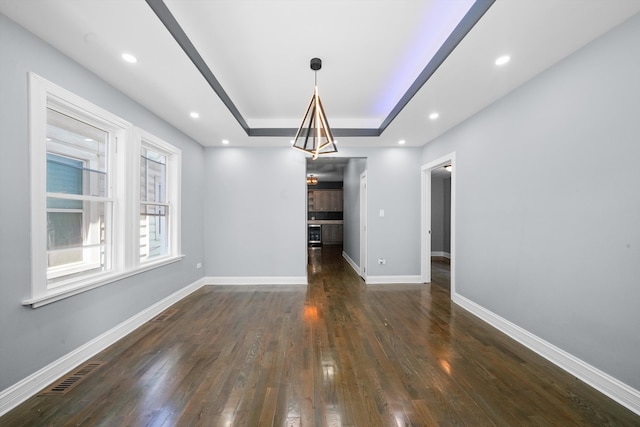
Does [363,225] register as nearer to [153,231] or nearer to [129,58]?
[153,231]

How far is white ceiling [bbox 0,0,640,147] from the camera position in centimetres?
155

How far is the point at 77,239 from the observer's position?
84.6 inches

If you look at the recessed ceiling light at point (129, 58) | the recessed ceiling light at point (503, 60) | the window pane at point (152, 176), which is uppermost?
the recessed ceiling light at point (503, 60)

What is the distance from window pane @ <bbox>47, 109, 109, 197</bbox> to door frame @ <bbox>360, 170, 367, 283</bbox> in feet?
12.3

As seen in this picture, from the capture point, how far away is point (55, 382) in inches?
68.9

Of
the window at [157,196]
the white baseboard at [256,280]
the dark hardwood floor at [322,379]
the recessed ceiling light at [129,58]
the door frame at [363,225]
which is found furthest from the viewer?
the door frame at [363,225]

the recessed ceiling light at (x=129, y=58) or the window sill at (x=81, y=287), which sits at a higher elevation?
the recessed ceiling light at (x=129, y=58)

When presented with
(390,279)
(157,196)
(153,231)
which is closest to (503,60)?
(390,279)

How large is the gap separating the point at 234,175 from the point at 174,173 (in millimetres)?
1011

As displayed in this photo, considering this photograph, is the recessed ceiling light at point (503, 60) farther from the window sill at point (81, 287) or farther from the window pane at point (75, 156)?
the window sill at point (81, 287)

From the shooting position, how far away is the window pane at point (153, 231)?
9.90 feet

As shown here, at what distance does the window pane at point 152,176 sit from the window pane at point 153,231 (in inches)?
5.6

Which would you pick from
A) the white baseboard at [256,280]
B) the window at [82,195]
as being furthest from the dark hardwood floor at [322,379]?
the white baseboard at [256,280]

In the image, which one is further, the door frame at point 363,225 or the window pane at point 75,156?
the door frame at point 363,225
